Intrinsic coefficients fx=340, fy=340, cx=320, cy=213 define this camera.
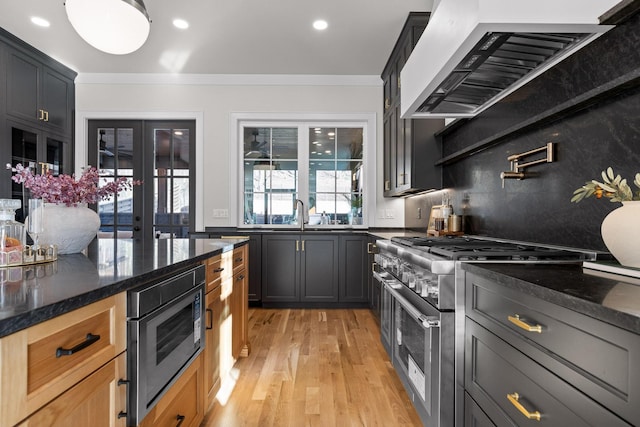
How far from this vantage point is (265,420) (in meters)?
1.75

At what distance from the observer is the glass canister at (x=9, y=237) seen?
109cm

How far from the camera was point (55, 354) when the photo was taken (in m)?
0.69

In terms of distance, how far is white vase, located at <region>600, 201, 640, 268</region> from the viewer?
953 mm

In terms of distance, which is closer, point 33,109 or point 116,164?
point 33,109

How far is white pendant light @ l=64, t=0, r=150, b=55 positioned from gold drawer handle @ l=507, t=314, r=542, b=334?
215 centimetres

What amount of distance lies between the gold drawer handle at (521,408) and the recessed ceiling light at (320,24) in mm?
3080

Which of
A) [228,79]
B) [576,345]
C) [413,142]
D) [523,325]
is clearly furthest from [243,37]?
[576,345]

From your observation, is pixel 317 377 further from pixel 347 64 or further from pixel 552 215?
pixel 347 64

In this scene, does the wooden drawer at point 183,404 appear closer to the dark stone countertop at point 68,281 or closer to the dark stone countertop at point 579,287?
the dark stone countertop at point 68,281

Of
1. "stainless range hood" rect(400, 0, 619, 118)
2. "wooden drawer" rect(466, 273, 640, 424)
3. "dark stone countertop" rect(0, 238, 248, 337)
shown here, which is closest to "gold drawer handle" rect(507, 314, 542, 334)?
"wooden drawer" rect(466, 273, 640, 424)

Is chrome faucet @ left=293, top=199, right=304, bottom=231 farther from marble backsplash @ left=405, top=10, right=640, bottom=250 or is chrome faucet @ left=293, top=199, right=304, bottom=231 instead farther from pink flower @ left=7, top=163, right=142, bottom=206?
pink flower @ left=7, top=163, right=142, bottom=206

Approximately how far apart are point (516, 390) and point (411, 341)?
32.4 inches

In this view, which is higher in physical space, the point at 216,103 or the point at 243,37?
the point at 243,37

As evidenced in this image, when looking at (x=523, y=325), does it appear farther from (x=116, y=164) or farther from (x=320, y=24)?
(x=116, y=164)
